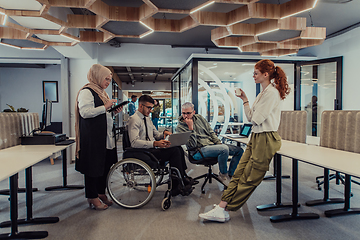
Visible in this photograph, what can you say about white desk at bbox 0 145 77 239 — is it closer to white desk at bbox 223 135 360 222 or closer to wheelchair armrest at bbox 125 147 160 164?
wheelchair armrest at bbox 125 147 160 164

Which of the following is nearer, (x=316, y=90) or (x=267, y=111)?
(x=267, y=111)

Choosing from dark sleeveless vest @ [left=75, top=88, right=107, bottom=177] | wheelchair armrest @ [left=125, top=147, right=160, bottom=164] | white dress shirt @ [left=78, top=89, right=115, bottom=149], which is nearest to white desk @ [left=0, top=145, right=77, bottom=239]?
dark sleeveless vest @ [left=75, top=88, right=107, bottom=177]

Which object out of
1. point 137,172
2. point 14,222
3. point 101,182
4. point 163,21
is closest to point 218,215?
point 137,172

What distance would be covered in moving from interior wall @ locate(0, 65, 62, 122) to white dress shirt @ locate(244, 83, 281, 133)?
7214 millimetres

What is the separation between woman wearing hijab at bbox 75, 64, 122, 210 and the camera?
240cm

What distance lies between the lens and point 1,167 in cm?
170

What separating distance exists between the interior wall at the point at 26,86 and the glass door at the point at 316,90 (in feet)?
25.0

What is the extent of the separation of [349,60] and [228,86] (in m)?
2.98

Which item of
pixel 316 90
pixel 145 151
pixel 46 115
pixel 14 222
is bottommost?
pixel 14 222

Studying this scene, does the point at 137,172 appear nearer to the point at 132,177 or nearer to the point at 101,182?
the point at 132,177

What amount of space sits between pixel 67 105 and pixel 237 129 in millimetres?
4392

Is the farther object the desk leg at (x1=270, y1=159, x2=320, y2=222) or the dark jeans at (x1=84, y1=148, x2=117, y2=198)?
the dark jeans at (x1=84, y1=148, x2=117, y2=198)

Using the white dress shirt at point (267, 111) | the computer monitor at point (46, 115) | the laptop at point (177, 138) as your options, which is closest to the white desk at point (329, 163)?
the white dress shirt at point (267, 111)

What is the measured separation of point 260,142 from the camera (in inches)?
84.7
